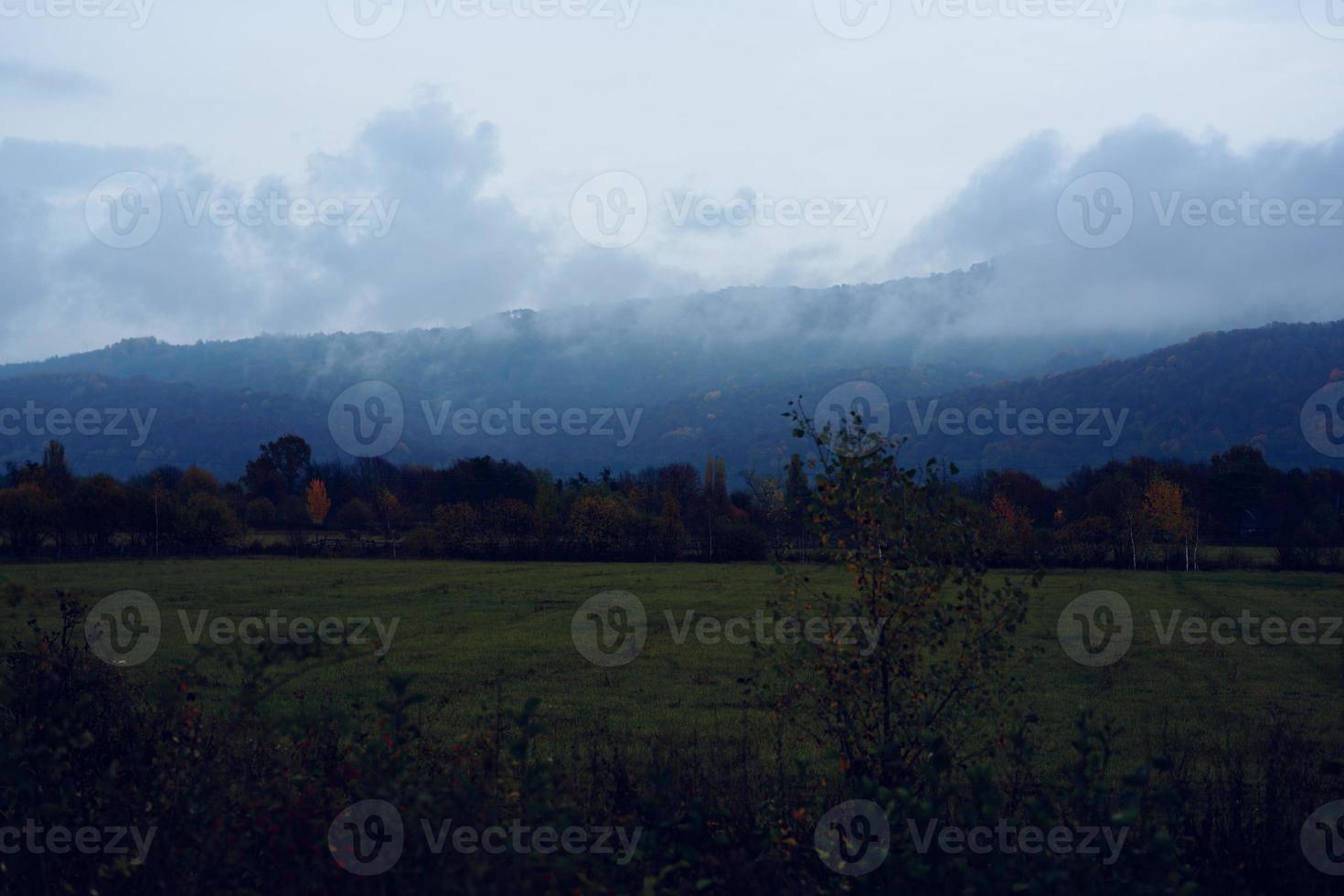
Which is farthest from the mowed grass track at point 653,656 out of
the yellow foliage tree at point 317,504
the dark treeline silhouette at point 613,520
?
the yellow foliage tree at point 317,504

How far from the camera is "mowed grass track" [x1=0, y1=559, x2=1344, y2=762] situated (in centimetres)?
1711

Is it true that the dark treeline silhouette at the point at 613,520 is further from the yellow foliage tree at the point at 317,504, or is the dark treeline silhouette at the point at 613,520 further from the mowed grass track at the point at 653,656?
the mowed grass track at the point at 653,656

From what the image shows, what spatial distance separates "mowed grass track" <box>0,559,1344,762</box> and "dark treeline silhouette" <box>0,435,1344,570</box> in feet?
28.6

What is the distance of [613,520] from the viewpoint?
6906 cm

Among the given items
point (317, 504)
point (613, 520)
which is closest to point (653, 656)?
point (613, 520)

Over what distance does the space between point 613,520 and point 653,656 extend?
44.0m

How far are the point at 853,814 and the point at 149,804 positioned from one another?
4.63 meters

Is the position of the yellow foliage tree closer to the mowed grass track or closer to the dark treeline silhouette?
the dark treeline silhouette

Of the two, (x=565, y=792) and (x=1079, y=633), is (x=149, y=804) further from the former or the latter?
(x=1079, y=633)

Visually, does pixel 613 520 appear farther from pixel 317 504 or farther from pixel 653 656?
pixel 317 504

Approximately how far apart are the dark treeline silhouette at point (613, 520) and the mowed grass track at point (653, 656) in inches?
343

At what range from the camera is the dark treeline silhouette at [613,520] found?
6031cm

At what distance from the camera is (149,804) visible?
6.07 meters

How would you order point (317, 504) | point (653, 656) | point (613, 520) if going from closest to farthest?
point (653, 656) < point (613, 520) < point (317, 504)
